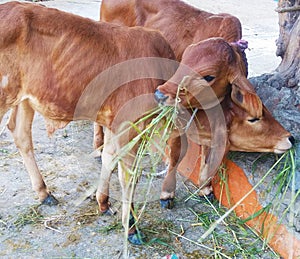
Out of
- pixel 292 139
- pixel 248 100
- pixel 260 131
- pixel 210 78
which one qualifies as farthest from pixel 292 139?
pixel 210 78

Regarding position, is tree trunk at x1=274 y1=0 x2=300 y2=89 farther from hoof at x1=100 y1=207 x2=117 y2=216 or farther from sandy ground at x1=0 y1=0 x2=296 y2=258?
hoof at x1=100 y1=207 x2=117 y2=216

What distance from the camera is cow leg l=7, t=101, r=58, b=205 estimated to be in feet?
9.74

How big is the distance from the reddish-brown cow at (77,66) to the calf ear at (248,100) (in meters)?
0.39

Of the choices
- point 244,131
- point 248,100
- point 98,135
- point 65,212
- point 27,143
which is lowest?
point 65,212

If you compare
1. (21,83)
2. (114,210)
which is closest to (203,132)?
(114,210)

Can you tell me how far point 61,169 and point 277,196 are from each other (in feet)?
5.14

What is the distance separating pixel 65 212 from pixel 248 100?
1.27 m

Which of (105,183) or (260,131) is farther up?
(260,131)

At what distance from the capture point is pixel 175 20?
3.46 metres

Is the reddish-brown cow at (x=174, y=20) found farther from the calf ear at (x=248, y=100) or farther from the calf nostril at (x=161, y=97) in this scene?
the calf nostril at (x=161, y=97)

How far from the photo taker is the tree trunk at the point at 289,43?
294 centimetres

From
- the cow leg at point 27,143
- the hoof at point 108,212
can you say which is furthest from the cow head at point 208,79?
the cow leg at point 27,143

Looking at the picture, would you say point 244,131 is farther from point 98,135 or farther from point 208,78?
point 98,135

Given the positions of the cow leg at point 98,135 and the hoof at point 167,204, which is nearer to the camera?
the hoof at point 167,204
